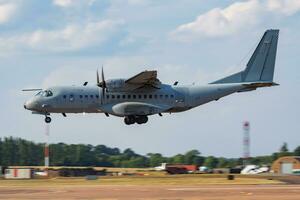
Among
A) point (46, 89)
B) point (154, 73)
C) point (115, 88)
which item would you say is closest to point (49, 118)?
point (46, 89)

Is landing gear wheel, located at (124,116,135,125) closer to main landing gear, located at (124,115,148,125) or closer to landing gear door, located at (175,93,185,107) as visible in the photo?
main landing gear, located at (124,115,148,125)

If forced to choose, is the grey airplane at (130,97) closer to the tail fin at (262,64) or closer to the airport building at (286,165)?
the tail fin at (262,64)

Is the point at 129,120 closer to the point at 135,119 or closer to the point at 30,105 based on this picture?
the point at 135,119

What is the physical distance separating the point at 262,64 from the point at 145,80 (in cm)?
1363

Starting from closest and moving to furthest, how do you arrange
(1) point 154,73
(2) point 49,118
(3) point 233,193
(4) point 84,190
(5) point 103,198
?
(5) point 103,198 → (3) point 233,193 → (4) point 84,190 → (1) point 154,73 → (2) point 49,118

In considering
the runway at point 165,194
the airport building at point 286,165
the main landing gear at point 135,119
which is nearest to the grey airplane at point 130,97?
the main landing gear at point 135,119

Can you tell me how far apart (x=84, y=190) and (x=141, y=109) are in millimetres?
19798

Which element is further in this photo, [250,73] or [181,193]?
[250,73]

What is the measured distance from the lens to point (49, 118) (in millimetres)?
77062

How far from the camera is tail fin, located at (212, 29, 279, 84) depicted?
3073 inches

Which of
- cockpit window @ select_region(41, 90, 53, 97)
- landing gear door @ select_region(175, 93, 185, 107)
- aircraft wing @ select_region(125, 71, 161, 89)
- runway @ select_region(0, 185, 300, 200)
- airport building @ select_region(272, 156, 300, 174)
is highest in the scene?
aircraft wing @ select_region(125, 71, 161, 89)

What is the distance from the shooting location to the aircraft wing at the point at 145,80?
7256cm

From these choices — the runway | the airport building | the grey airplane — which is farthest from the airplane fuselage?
the airport building

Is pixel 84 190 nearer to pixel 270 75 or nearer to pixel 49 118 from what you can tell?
pixel 49 118
